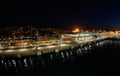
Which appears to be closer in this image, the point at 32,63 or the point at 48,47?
the point at 32,63

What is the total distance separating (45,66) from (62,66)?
8.30ft

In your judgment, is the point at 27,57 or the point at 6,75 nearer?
the point at 6,75

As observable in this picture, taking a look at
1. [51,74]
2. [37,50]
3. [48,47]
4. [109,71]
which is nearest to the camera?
[51,74]

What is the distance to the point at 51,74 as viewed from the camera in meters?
29.6

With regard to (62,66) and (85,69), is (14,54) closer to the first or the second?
(62,66)

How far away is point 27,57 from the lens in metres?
39.9

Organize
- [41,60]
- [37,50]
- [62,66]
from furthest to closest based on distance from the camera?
[37,50], [41,60], [62,66]

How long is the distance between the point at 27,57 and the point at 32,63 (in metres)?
4.76

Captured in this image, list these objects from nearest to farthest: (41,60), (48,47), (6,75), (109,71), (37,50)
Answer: (6,75), (109,71), (41,60), (37,50), (48,47)

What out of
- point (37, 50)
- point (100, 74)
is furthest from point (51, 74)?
point (37, 50)

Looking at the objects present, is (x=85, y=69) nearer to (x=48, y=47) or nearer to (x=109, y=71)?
(x=109, y=71)

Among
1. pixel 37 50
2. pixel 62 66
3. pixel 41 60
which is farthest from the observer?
pixel 37 50

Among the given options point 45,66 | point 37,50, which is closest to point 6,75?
point 45,66

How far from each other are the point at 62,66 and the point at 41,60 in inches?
194
